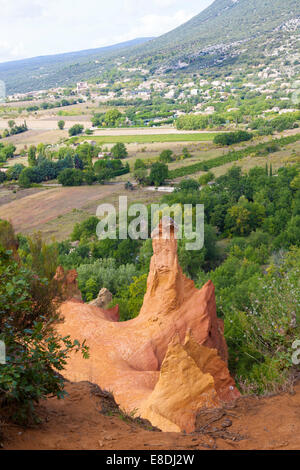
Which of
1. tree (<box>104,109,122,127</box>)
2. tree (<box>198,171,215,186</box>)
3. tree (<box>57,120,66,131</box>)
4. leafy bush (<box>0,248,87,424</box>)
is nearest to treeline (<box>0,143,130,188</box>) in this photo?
tree (<box>198,171,215,186</box>)

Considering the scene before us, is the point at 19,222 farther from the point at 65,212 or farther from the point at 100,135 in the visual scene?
the point at 100,135

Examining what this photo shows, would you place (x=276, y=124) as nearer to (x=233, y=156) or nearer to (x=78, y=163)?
(x=233, y=156)

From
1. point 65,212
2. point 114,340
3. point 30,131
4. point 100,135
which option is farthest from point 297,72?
point 114,340

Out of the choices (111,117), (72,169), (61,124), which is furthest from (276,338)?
(111,117)

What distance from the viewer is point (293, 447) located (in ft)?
24.2

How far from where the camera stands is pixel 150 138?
12625cm

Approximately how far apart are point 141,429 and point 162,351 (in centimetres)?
732

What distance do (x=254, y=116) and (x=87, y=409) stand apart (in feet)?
448

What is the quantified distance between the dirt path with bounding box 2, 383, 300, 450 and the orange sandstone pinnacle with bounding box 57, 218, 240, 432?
4.02ft

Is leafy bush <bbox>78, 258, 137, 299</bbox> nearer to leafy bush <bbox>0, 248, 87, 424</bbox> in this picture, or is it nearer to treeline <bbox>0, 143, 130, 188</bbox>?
leafy bush <bbox>0, 248, 87, 424</bbox>

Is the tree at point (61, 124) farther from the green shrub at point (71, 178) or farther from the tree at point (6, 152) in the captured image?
the green shrub at point (71, 178)

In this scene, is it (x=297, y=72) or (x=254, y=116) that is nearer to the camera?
(x=254, y=116)

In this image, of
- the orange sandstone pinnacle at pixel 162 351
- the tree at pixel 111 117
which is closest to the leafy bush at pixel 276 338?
the orange sandstone pinnacle at pixel 162 351

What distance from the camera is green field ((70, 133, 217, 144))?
394 ft
